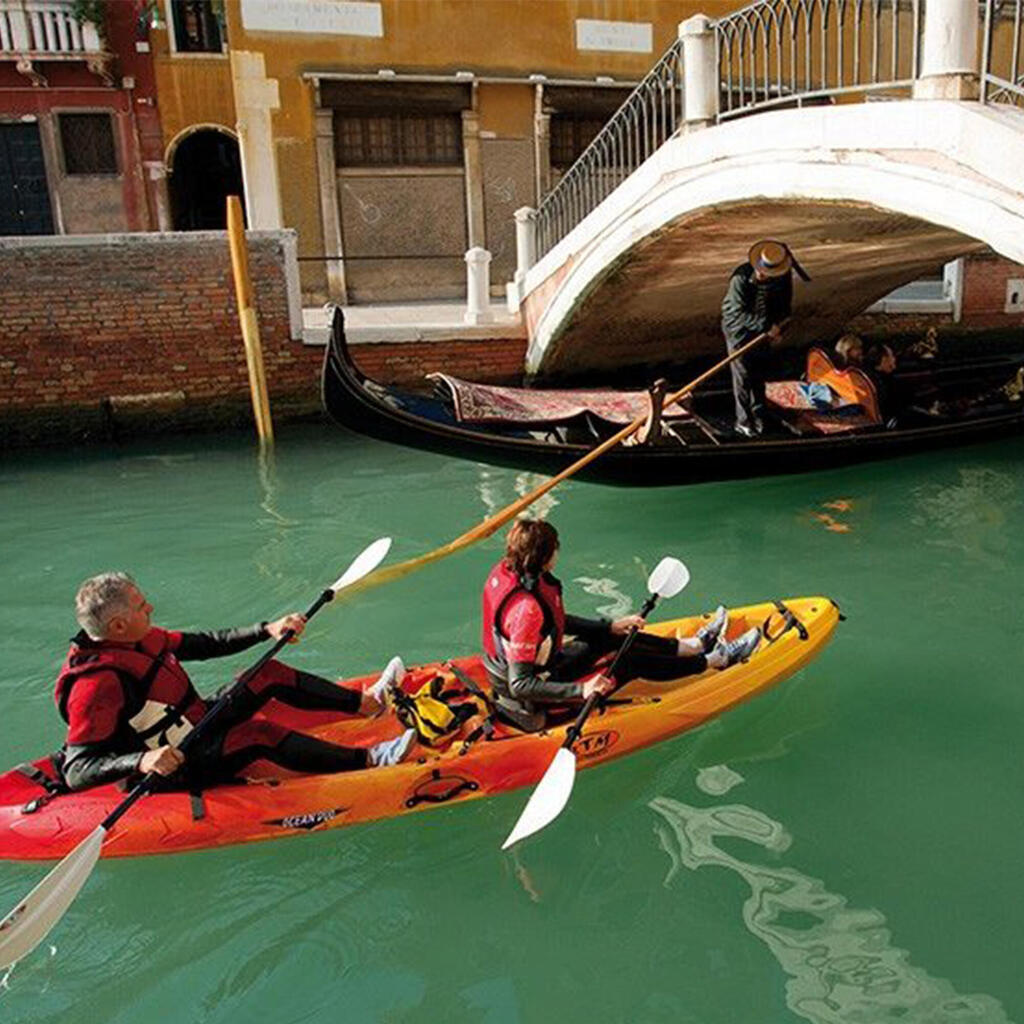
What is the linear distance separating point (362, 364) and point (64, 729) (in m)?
4.60

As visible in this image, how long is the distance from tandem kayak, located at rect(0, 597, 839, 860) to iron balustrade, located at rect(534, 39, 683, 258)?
3798 millimetres

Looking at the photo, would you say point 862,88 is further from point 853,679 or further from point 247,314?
point 247,314

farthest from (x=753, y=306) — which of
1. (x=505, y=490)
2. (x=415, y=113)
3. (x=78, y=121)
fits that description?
(x=78, y=121)

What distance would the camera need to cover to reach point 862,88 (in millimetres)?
3889

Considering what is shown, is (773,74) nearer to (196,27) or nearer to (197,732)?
(196,27)

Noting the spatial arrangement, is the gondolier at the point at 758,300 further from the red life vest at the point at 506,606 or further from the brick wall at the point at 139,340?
the red life vest at the point at 506,606

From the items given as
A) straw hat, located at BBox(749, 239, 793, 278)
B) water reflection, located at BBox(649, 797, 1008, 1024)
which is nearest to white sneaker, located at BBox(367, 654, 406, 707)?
water reflection, located at BBox(649, 797, 1008, 1024)

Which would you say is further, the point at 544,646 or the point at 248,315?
the point at 248,315

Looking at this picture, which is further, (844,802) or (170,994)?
(844,802)

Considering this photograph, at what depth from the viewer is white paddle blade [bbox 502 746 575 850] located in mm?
2463

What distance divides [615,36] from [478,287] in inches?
135

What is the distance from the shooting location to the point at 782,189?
482cm

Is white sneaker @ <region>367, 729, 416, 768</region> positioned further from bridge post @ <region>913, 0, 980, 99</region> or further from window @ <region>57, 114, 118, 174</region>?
window @ <region>57, 114, 118, 174</region>

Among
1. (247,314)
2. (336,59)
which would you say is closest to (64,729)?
(247,314)
